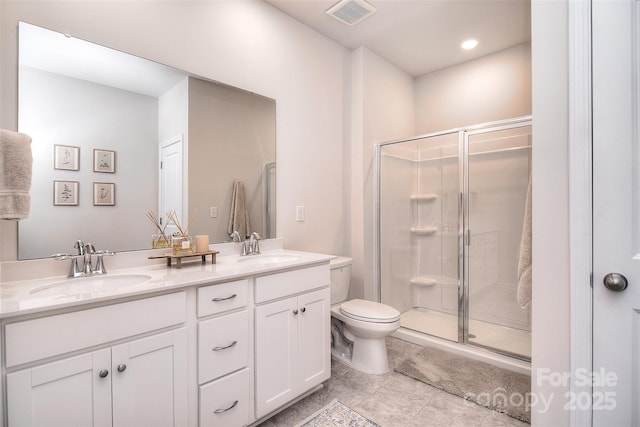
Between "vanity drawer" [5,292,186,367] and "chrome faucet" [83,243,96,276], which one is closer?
"vanity drawer" [5,292,186,367]

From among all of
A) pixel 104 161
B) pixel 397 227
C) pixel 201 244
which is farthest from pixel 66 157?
pixel 397 227

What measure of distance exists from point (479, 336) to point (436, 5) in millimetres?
2641

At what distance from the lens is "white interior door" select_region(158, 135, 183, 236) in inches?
67.7

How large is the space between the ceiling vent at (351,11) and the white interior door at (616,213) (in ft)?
5.00

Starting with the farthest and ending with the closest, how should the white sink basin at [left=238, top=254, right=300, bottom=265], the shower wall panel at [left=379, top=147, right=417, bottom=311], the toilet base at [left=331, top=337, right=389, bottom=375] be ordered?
the shower wall panel at [left=379, top=147, right=417, bottom=311], the toilet base at [left=331, top=337, right=389, bottom=375], the white sink basin at [left=238, top=254, right=300, bottom=265]

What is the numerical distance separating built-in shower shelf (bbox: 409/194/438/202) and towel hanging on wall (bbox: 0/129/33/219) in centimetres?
286

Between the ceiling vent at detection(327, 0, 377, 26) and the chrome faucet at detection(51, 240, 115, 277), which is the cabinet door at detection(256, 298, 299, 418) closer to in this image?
the chrome faucet at detection(51, 240, 115, 277)

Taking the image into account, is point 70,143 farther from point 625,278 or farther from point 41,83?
point 625,278

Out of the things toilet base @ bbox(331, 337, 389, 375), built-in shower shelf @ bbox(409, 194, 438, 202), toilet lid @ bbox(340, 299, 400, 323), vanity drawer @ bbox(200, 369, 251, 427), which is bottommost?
toilet base @ bbox(331, 337, 389, 375)

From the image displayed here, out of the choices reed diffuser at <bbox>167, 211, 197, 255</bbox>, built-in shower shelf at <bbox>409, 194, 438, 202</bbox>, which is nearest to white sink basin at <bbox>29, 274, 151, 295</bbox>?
reed diffuser at <bbox>167, 211, 197, 255</bbox>

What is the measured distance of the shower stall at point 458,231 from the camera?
101 inches

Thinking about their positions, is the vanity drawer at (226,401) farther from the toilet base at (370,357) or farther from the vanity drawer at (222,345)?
the toilet base at (370,357)

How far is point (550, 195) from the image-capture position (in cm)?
126

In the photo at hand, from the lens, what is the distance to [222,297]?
4.59 feet
